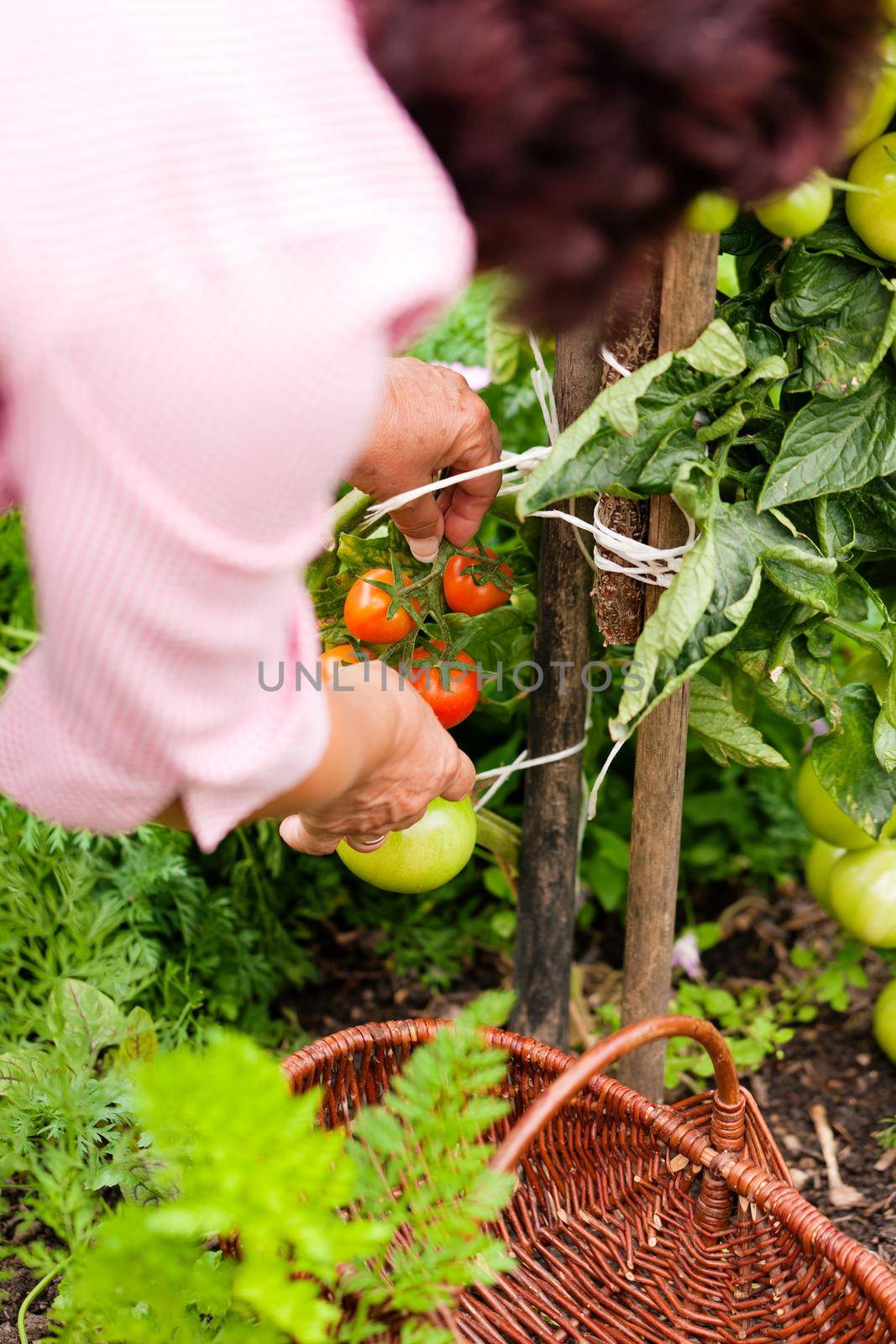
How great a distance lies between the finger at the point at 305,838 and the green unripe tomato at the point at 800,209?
1.97 feet

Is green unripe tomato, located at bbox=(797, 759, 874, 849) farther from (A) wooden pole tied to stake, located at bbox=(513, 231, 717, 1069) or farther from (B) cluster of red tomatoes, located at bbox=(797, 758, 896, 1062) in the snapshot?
(A) wooden pole tied to stake, located at bbox=(513, 231, 717, 1069)

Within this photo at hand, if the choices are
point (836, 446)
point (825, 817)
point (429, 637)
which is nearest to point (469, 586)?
point (429, 637)

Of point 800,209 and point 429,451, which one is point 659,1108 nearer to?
point 429,451

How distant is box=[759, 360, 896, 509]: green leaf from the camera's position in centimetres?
103

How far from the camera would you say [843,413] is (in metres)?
1.04

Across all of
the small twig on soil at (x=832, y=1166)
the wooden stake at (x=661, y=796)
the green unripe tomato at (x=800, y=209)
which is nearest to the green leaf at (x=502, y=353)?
the wooden stake at (x=661, y=796)

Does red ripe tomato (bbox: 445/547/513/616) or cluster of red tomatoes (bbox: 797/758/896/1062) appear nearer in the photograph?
red ripe tomato (bbox: 445/547/513/616)

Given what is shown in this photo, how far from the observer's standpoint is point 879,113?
0.94 metres

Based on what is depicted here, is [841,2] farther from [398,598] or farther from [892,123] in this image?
[398,598]

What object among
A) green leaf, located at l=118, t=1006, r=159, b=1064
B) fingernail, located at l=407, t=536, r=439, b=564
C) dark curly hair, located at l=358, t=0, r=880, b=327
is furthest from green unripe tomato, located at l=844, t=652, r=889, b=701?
green leaf, located at l=118, t=1006, r=159, b=1064

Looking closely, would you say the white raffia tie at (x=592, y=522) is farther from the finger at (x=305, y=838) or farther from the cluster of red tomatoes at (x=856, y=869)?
the cluster of red tomatoes at (x=856, y=869)

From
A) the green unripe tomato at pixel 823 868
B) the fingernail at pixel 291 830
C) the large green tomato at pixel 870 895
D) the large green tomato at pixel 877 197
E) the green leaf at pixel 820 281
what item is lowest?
the green unripe tomato at pixel 823 868

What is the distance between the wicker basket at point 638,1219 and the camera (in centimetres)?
104

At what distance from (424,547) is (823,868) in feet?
2.36
